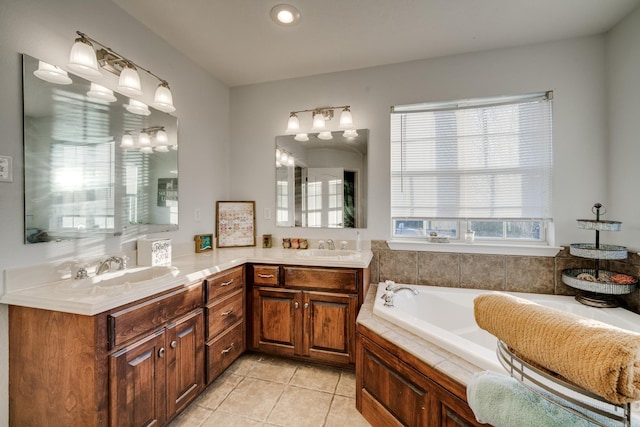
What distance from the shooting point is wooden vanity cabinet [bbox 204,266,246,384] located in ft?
5.94

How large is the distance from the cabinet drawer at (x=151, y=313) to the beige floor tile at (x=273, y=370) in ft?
2.60

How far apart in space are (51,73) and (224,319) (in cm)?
175

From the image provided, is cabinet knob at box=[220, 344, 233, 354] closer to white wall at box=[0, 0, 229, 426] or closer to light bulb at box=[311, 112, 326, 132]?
white wall at box=[0, 0, 229, 426]

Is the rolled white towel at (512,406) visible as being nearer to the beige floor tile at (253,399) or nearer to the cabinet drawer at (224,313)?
the beige floor tile at (253,399)

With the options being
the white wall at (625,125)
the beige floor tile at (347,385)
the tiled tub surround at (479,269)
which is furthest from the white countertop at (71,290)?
the white wall at (625,125)

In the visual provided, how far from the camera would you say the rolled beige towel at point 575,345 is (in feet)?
1.66

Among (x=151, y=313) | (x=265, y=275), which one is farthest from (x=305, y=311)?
(x=151, y=313)

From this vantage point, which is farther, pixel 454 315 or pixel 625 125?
pixel 454 315

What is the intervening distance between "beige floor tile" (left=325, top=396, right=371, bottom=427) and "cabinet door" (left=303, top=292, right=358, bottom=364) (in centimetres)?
27

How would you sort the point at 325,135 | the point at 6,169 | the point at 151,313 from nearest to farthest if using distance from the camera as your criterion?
the point at 6,169 < the point at 151,313 < the point at 325,135

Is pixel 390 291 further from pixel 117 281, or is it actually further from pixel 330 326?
pixel 117 281

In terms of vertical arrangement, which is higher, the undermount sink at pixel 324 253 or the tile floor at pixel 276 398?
the undermount sink at pixel 324 253

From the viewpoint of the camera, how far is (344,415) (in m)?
1.67

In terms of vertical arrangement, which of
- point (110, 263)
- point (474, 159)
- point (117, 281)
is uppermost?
point (474, 159)
